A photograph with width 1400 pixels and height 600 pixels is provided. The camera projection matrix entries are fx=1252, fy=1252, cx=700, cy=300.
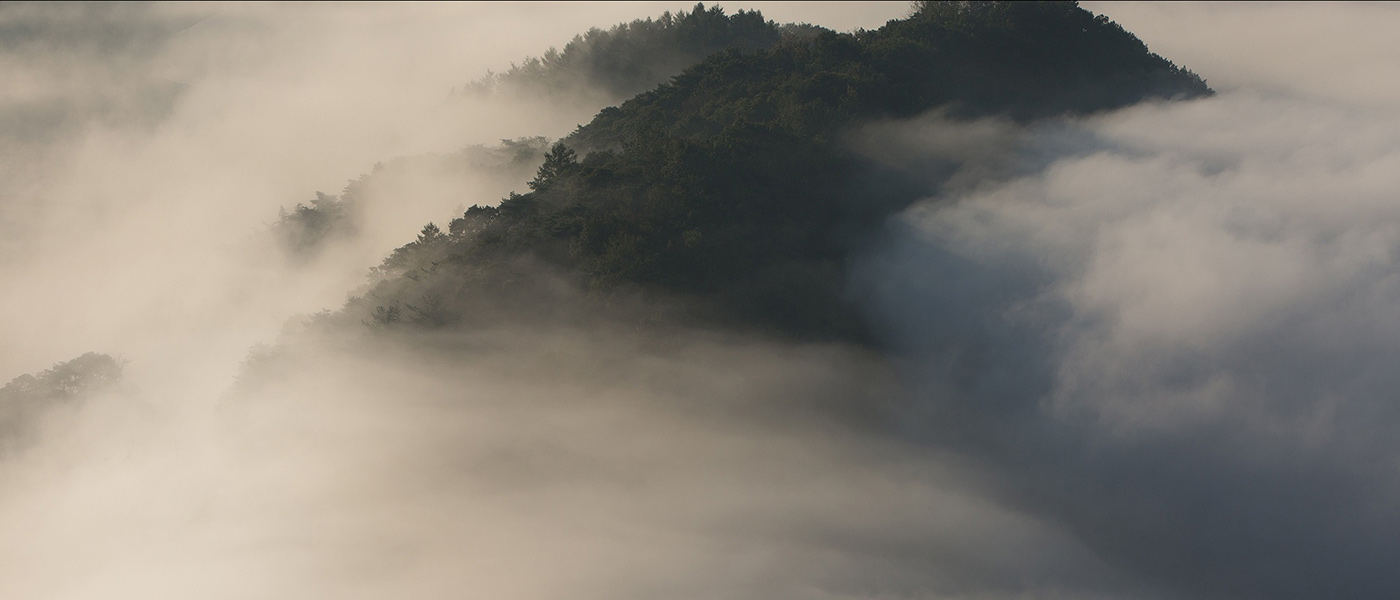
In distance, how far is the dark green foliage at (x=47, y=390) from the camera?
5075cm

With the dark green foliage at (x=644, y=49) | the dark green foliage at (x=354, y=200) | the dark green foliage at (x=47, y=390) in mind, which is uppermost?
the dark green foliage at (x=644, y=49)

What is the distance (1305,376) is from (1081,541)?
1054 centimetres

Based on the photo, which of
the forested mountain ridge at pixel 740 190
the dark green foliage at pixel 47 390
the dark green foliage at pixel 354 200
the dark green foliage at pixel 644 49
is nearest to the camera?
the forested mountain ridge at pixel 740 190

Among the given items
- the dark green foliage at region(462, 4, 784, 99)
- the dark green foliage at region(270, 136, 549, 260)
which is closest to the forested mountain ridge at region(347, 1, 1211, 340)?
the dark green foliage at region(270, 136, 549, 260)

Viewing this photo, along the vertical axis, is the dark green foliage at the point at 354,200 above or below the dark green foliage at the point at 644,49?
below

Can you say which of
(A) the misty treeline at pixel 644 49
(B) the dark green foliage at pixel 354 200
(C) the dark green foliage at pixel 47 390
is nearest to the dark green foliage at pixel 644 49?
(A) the misty treeline at pixel 644 49

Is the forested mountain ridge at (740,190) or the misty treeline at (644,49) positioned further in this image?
the misty treeline at (644,49)

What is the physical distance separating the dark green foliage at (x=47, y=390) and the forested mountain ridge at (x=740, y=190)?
63.0 ft

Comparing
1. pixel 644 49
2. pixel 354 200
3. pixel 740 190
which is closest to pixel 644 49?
pixel 644 49

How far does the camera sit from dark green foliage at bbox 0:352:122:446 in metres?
50.8

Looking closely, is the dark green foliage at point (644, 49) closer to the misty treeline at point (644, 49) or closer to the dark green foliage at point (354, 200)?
the misty treeline at point (644, 49)

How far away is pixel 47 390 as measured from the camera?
52.8 meters

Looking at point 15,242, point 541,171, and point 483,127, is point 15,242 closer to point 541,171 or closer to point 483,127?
point 483,127

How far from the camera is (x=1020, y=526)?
38969mm
